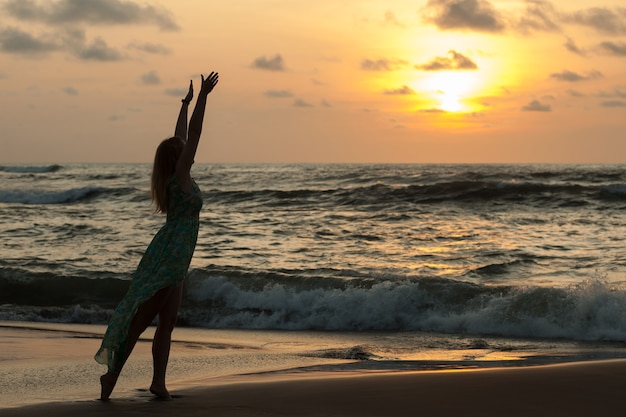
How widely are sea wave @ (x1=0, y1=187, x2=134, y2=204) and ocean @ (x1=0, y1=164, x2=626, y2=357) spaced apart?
8.47 m

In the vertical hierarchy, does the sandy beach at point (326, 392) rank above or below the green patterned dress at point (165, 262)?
below

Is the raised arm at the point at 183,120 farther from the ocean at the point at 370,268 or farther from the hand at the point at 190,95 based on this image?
the ocean at the point at 370,268

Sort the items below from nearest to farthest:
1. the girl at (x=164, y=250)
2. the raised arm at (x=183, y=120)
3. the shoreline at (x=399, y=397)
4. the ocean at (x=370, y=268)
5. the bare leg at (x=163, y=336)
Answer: the shoreline at (x=399, y=397) → the girl at (x=164, y=250) → the bare leg at (x=163, y=336) → the raised arm at (x=183, y=120) → the ocean at (x=370, y=268)

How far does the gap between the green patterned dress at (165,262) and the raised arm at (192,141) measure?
0.20 feet

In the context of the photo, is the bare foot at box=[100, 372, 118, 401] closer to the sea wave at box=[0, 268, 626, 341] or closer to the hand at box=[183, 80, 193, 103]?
the hand at box=[183, 80, 193, 103]

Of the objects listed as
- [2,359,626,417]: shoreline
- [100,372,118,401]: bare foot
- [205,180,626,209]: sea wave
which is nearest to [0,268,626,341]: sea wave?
[2,359,626,417]: shoreline

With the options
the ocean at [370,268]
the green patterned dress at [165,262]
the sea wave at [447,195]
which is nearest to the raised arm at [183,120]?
the green patterned dress at [165,262]

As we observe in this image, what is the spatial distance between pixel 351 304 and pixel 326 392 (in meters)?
6.13

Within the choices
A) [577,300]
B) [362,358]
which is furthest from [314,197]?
[362,358]

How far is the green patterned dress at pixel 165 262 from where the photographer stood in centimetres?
500

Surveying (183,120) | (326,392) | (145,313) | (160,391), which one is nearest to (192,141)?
(183,120)

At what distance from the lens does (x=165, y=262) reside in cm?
500

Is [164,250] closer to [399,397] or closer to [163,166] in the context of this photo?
[163,166]

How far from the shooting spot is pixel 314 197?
29.2 m
